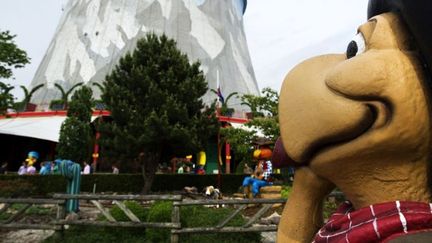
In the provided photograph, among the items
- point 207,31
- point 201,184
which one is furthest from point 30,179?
point 207,31

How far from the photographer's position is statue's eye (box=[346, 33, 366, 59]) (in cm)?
120

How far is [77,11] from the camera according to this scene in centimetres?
3009

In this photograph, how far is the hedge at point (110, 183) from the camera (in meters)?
11.5

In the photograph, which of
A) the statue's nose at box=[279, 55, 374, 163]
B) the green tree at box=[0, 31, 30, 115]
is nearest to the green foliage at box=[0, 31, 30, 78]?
the green tree at box=[0, 31, 30, 115]

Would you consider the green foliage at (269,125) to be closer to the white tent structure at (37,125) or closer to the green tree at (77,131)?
the green tree at (77,131)

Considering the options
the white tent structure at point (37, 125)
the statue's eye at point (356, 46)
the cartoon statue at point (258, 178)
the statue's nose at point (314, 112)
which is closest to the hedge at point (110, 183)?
the white tent structure at point (37, 125)

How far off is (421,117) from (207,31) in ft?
97.4

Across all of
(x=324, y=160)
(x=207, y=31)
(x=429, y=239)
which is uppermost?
(x=207, y=31)

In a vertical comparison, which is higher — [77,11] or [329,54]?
[77,11]

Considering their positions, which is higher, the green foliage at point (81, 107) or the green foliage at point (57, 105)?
the green foliage at point (57, 105)

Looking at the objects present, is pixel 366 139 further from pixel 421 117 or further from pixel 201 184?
pixel 201 184

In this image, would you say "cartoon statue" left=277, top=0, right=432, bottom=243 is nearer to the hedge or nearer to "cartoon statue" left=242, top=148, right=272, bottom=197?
"cartoon statue" left=242, top=148, right=272, bottom=197

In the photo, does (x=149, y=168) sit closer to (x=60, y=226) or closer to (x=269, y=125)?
(x=269, y=125)

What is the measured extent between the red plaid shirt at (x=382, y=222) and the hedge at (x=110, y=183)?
37.3 feet
